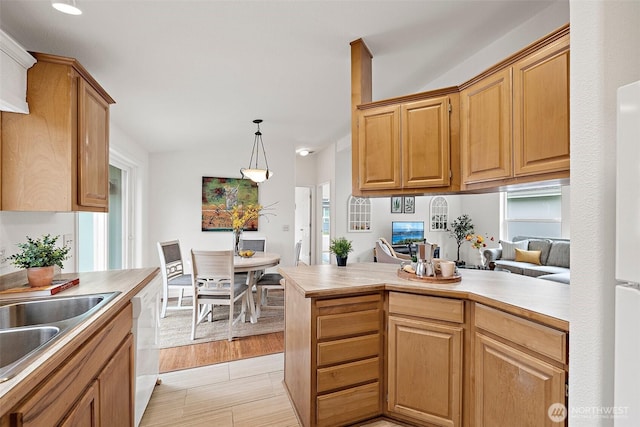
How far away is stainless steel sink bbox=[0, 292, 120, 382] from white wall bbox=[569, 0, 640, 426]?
1.66 meters

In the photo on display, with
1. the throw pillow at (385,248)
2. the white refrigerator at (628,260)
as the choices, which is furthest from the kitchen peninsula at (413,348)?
the throw pillow at (385,248)

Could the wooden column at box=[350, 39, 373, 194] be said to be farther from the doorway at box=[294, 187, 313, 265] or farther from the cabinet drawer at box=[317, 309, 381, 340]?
the doorway at box=[294, 187, 313, 265]

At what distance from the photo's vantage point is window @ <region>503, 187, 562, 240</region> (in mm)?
5980

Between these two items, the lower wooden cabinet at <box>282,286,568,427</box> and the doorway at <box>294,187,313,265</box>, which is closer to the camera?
the lower wooden cabinet at <box>282,286,568,427</box>

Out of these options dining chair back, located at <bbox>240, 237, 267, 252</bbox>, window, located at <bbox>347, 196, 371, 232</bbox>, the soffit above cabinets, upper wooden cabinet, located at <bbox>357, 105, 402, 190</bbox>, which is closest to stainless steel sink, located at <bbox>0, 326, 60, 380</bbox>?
the soffit above cabinets

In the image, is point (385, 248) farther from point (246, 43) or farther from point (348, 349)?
point (246, 43)

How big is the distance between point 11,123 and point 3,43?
40 cm

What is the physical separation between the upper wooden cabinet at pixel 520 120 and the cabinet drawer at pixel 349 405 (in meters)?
1.49

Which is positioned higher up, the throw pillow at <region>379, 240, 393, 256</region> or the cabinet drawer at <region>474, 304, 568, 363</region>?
the cabinet drawer at <region>474, 304, 568, 363</region>

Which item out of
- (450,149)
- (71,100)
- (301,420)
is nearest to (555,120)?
(450,149)

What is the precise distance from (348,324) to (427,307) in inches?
18.8

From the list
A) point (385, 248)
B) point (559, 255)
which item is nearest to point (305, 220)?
point (385, 248)

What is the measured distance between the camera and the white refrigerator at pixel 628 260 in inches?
30.0

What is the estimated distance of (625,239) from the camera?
0.79 m
